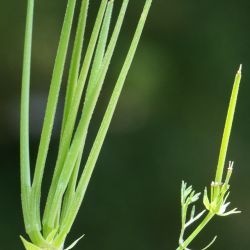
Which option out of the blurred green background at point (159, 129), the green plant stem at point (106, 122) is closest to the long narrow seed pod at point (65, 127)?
the green plant stem at point (106, 122)

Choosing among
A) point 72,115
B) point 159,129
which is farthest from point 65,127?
point 159,129

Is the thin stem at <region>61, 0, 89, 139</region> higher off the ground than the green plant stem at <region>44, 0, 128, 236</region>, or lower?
higher

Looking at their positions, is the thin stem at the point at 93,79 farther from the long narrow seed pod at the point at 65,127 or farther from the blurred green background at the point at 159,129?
the blurred green background at the point at 159,129

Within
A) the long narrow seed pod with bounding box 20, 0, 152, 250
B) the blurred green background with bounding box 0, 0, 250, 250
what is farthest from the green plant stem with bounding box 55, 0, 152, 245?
the blurred green background with bounding box 0, 0, 250, 250

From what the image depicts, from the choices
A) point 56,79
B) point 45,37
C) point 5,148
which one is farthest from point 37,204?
point 5,148

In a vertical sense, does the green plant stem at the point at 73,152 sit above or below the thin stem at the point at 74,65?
below

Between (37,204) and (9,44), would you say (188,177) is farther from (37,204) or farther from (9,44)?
(37,204)

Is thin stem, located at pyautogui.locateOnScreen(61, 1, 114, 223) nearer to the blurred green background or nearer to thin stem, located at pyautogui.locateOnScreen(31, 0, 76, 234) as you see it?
thin stem, located at pyautogui.locateOnScreen(31, 0, 76, 234)

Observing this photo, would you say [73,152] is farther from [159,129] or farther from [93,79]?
[159,129]
